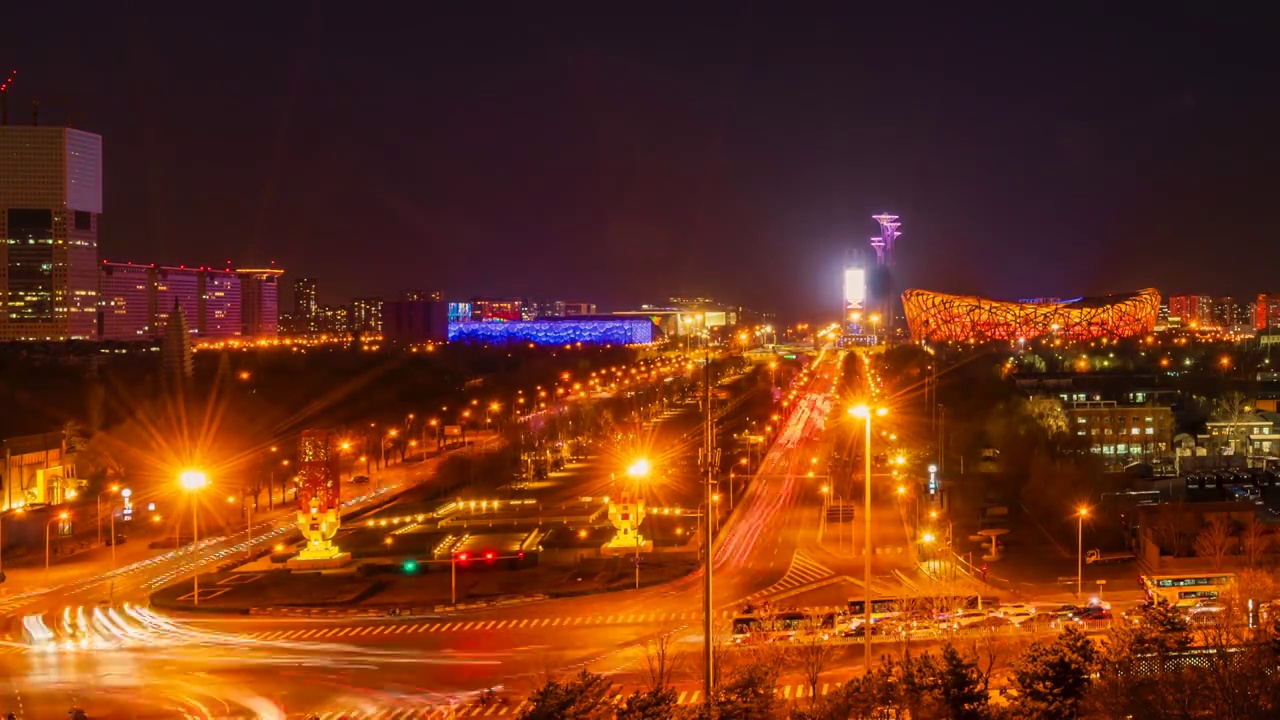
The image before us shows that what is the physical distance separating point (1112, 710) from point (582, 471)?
1437 cm

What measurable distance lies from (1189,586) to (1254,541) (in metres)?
1.25

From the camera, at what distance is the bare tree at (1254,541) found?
10526mm

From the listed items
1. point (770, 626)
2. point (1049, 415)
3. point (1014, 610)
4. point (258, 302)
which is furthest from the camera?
point (258, 302)

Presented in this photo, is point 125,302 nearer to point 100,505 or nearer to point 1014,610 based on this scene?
point 100,505

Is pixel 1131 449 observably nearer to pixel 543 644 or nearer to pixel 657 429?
pixel 657 429

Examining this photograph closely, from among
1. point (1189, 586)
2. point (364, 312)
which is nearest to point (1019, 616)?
point (1189, 586)

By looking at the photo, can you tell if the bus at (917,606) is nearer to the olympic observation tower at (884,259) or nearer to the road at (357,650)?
the road at (357,650)

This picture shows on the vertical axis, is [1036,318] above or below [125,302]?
below

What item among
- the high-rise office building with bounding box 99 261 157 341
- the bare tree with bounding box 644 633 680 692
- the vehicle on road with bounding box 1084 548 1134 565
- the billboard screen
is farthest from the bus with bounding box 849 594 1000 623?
the billboard screen

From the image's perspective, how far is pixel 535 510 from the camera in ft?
50.2

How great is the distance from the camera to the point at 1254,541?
420 inches

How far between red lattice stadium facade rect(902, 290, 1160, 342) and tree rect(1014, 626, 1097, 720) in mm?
48291

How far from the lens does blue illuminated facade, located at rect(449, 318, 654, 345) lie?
62.0 metres

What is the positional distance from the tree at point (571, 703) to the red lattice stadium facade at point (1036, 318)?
49576 millimetres
